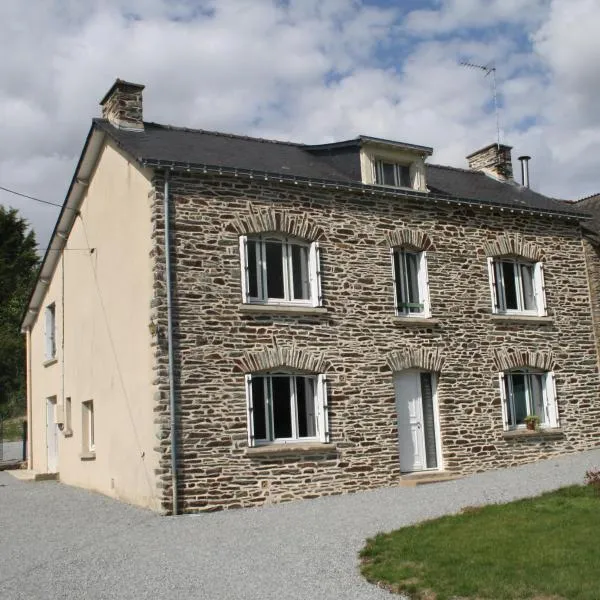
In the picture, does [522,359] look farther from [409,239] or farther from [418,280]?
[409,239]

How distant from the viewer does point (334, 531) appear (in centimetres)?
1014

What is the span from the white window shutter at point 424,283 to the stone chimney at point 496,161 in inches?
238

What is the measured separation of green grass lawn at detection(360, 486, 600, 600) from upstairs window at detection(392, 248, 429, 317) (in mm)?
5782

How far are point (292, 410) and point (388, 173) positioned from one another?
5685 millimetres

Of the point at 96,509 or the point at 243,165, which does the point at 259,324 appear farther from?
the point at 96,509

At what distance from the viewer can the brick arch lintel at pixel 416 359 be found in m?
15.1

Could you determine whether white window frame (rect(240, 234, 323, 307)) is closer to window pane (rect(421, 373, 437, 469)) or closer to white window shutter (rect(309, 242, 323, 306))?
white window shutter (rect(309, 242, 323, 306))

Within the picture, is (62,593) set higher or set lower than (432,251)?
lower

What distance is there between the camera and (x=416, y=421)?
15.5 metres

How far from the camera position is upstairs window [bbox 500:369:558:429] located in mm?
16516

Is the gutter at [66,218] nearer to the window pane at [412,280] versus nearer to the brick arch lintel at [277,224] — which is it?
the brick arch lintel at [277,224]

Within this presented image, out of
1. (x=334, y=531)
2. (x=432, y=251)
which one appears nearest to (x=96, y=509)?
(x=334, y=531)

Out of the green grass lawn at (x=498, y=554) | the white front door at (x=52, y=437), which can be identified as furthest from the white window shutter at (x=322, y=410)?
the white front door at (x=52, y=437)

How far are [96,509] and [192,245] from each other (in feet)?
16.1
